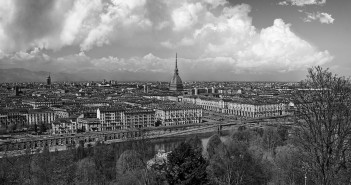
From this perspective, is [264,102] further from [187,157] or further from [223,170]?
[187,157]

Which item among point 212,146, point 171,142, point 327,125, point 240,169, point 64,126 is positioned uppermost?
point 327,125

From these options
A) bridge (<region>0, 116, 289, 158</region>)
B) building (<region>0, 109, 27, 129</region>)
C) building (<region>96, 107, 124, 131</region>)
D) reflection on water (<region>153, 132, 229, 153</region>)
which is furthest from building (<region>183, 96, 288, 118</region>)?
building (<region>0, 109, 27, 129</region>)

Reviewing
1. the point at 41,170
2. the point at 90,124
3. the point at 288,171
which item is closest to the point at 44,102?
the point at 90,124

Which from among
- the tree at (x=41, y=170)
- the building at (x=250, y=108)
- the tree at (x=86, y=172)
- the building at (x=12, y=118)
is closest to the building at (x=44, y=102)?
the building at (x=12, y=118)

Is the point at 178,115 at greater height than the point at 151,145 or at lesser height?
greater

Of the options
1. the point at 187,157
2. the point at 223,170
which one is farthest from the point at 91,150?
the point at 187,157

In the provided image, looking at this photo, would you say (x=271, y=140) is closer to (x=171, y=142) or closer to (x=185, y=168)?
(x=171, y=142)

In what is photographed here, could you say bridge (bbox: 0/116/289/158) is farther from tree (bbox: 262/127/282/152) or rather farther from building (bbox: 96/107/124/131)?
tree (bbox: 262/127/282/152)
